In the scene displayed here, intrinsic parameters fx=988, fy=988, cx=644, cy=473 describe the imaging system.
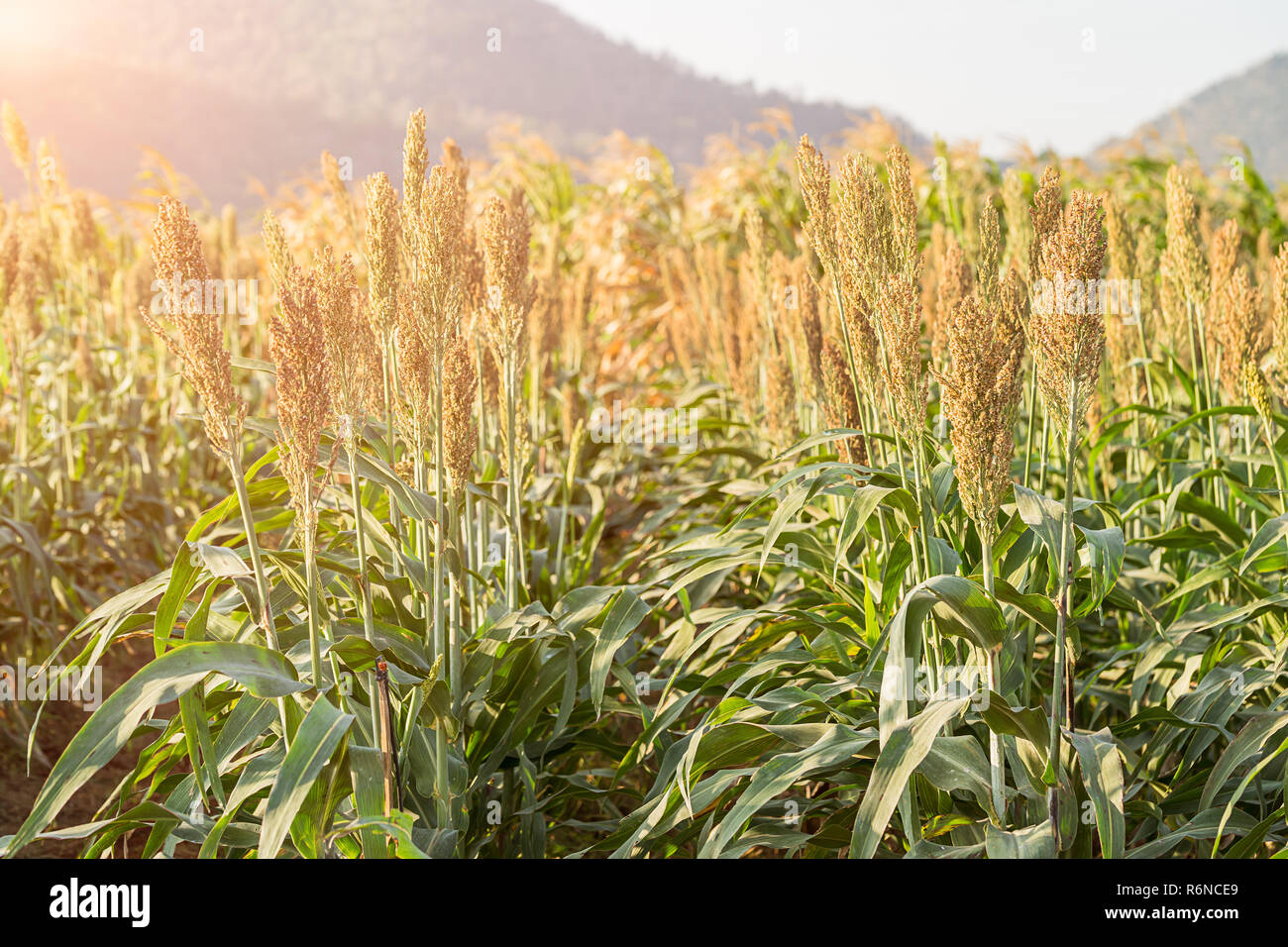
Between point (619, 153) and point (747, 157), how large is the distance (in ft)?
4.28

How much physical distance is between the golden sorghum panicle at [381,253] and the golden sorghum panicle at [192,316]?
29 centimetres

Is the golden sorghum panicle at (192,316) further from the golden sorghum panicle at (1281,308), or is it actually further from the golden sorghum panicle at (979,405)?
the golden sorghum panicle at (1281,308)

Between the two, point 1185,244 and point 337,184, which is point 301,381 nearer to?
point 337,184

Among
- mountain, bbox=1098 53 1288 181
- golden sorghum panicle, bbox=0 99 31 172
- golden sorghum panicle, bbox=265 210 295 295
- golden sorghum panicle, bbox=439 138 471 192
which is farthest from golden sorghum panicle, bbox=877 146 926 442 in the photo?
mountain, bbox=1098 53 1288 181

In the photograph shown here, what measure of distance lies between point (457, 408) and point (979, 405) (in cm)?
82

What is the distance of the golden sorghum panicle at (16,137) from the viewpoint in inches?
139

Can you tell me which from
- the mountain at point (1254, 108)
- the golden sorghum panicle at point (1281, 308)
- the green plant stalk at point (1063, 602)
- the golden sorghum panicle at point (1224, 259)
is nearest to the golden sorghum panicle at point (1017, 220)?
the golden sorghum panicle at point (1224, 259)

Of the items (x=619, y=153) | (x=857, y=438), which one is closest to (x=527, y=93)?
(x=619, y=153)

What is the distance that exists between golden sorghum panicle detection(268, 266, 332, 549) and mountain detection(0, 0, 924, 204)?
157 ft

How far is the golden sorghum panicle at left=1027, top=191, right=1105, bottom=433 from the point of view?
53.7 inches
